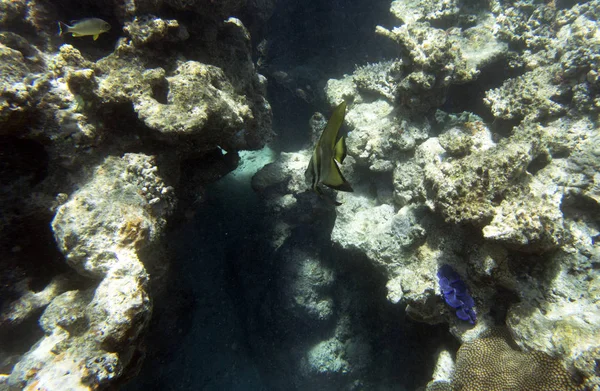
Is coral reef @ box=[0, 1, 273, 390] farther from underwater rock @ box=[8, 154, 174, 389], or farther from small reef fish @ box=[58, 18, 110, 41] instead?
small reef fish @ box=[58, 18, 110, 41]

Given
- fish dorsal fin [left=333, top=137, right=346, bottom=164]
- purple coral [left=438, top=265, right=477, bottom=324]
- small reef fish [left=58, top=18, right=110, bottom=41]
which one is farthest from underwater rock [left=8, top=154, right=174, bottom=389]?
purple coral [left=438, top=265, right=477, bottom=324]

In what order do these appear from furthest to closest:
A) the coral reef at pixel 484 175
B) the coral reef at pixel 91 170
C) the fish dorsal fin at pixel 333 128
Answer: the coral reef at pixel 484 175, the coral reef at pixel 91 170, the fish dorsal fin at pixel 333 128

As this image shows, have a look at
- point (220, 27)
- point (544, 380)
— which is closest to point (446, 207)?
point (544, 380)

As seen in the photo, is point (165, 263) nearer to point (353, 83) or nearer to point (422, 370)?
point (422, 370)

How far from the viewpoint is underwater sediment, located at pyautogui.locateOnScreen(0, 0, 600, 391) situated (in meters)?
2.73

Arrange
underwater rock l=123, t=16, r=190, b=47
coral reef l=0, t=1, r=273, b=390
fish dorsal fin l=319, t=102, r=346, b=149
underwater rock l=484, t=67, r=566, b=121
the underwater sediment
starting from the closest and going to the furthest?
1. fish dorsal fin l=319, t=102, r=346, b=149
2. coral reef l=0, t=1, r=273, b=390
3. the underwater sediment
4. underwater rock l=123, t=16, r=190, b=47
5. underwater rock l=484, t=67, r=566, b=121

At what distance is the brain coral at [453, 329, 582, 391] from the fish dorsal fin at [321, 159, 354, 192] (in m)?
2.96

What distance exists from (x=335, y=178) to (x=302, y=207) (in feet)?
11.9

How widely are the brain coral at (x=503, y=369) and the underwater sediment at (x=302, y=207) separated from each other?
2 cm

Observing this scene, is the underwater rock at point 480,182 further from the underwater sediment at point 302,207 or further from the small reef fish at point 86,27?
the small reef fish at point 86,27

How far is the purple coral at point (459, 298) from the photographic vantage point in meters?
3.39

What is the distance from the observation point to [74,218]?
2641 millimetres

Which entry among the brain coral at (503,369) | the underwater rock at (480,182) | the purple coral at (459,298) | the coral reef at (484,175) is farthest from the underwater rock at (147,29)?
the brain coral at (503,369)

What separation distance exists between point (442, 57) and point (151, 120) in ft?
13.5
